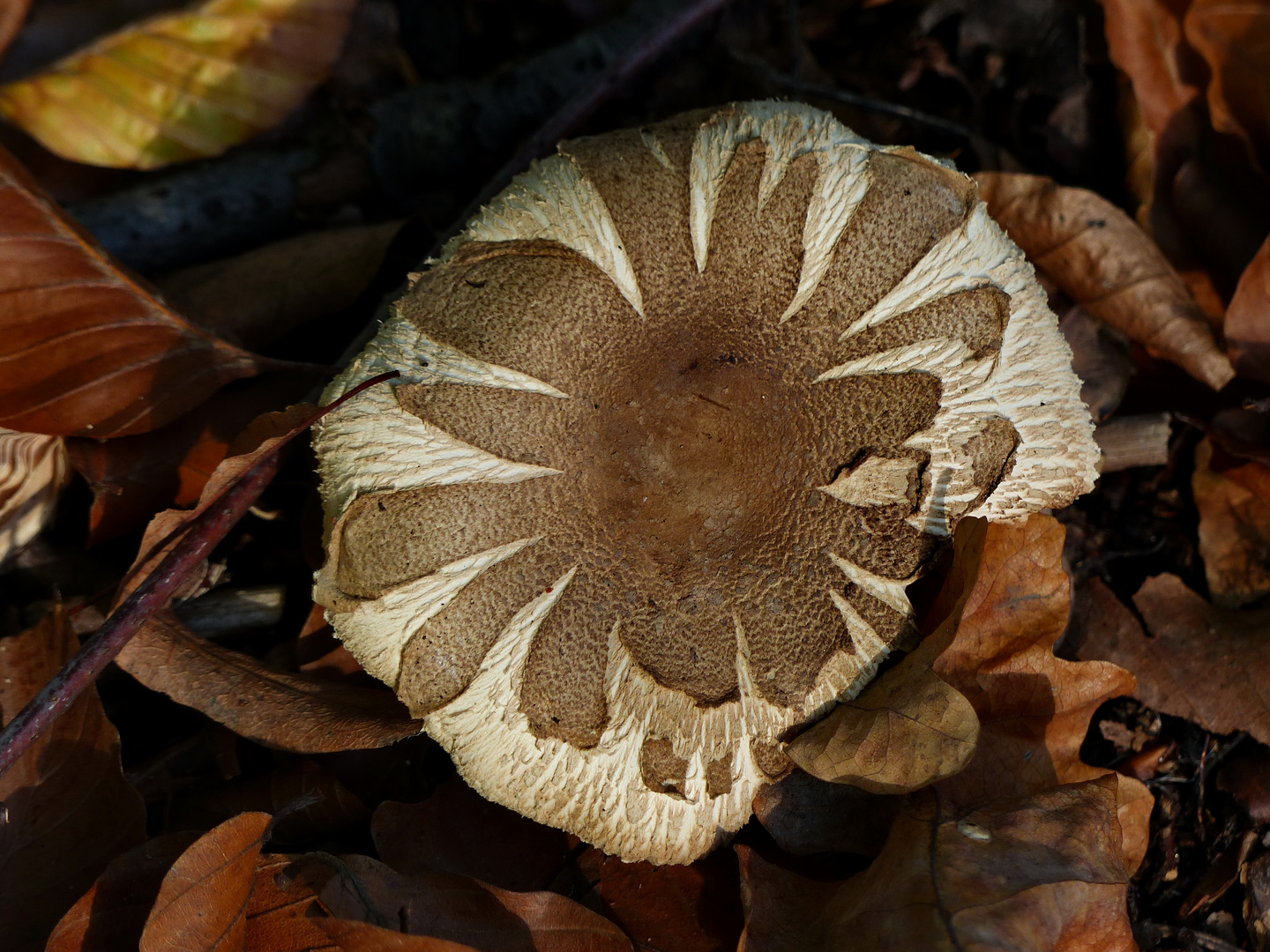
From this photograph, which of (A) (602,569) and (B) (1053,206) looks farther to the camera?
(B) (1053,206)

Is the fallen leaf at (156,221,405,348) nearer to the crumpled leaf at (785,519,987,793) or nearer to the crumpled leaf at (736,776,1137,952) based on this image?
the crumpled leaf at (785,519,987,793)

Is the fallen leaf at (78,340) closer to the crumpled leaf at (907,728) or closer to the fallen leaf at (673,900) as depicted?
the fallen leaf at (673,900)

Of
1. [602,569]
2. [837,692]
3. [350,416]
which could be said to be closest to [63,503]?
[350,416]

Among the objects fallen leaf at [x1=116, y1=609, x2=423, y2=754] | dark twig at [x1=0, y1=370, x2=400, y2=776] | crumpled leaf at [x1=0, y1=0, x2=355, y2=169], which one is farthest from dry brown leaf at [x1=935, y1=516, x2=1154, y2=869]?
crumpled leaf at [x1=0, y1=0, x2=355, y2=169]

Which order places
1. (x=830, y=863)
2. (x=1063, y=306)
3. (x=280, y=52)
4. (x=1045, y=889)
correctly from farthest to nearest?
1. (x=280, y=52)
2. (x=1063, y=306)
3. (x=830, y=863)
4. (x=1045, y=889)

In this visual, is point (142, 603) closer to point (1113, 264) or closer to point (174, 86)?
point (174, 86)

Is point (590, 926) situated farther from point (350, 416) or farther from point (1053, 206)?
point (1053, 206)

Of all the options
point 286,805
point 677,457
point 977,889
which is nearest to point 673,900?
point 977,889

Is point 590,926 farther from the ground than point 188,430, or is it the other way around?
point 188,430
